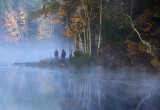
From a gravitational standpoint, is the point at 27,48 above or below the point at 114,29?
below

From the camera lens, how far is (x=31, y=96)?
19.5 meters

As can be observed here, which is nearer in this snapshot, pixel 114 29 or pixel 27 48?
pixel 114 29

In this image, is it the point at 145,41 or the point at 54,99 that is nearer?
the point at 54,99

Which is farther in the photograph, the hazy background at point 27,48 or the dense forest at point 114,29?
the hazy background at point 27,48

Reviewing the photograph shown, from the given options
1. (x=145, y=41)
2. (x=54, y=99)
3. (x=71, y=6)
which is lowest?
(x=54, y=99)

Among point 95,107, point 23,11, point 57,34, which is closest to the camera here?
point 95,107

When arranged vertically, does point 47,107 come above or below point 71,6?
below

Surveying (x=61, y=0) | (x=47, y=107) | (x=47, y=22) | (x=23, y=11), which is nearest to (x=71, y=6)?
(x=61, y=0)

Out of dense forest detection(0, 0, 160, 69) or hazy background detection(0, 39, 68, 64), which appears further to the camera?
hazy background detection(0, 39, 68, 64)

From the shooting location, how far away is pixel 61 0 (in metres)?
47.5

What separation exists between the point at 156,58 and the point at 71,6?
17137mm

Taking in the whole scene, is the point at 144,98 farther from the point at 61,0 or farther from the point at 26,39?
the point at 26,39

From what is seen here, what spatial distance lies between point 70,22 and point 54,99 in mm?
31240

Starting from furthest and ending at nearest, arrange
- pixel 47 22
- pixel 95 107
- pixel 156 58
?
pixel 47 22 → pixel 156 58 → pixel 95 107
